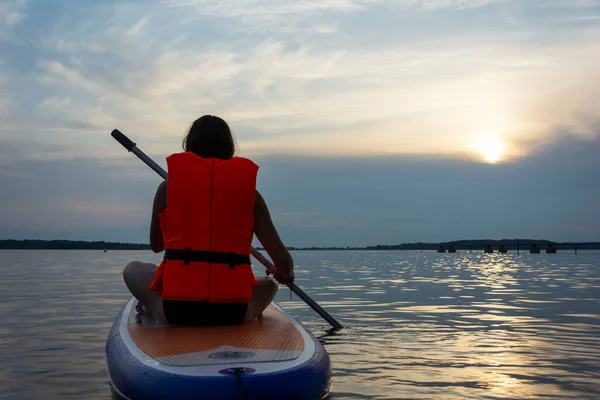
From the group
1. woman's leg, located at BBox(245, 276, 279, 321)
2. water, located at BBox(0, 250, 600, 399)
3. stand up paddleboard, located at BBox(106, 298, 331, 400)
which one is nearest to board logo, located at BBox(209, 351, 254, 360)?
stand up paddleboard, located at BBox(106, 298, 331, 400)

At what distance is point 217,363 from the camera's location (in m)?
4.01

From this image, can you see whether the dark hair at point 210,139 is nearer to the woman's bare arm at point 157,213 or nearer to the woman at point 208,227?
the woman at point 208,227

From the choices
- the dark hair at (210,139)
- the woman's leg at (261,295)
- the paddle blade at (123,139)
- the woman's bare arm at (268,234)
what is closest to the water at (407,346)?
the woman's leg at (261,295)

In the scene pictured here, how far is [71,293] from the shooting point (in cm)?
1591

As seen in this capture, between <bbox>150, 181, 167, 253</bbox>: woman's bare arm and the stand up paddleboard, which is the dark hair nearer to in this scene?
<bbox>150, 181, 167, 253</bbox>: woman's bare arm

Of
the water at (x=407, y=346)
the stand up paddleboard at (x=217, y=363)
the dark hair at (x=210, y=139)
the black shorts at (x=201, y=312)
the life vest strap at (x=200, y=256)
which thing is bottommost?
the water at (x=407, y=346)

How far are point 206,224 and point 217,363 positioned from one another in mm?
1118

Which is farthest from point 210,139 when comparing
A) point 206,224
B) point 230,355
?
point 230,355

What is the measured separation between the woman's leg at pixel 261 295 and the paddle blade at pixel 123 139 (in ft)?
10.2

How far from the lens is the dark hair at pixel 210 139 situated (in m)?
4.93

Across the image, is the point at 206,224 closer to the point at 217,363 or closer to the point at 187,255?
the point at 187,255

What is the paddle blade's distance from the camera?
7996 mm

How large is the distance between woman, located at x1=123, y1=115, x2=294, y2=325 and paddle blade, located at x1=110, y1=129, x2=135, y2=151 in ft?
10.2

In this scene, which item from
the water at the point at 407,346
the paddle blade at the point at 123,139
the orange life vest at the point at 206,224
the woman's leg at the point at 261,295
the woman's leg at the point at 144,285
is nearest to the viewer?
the orange life vest at the point at 206,224
